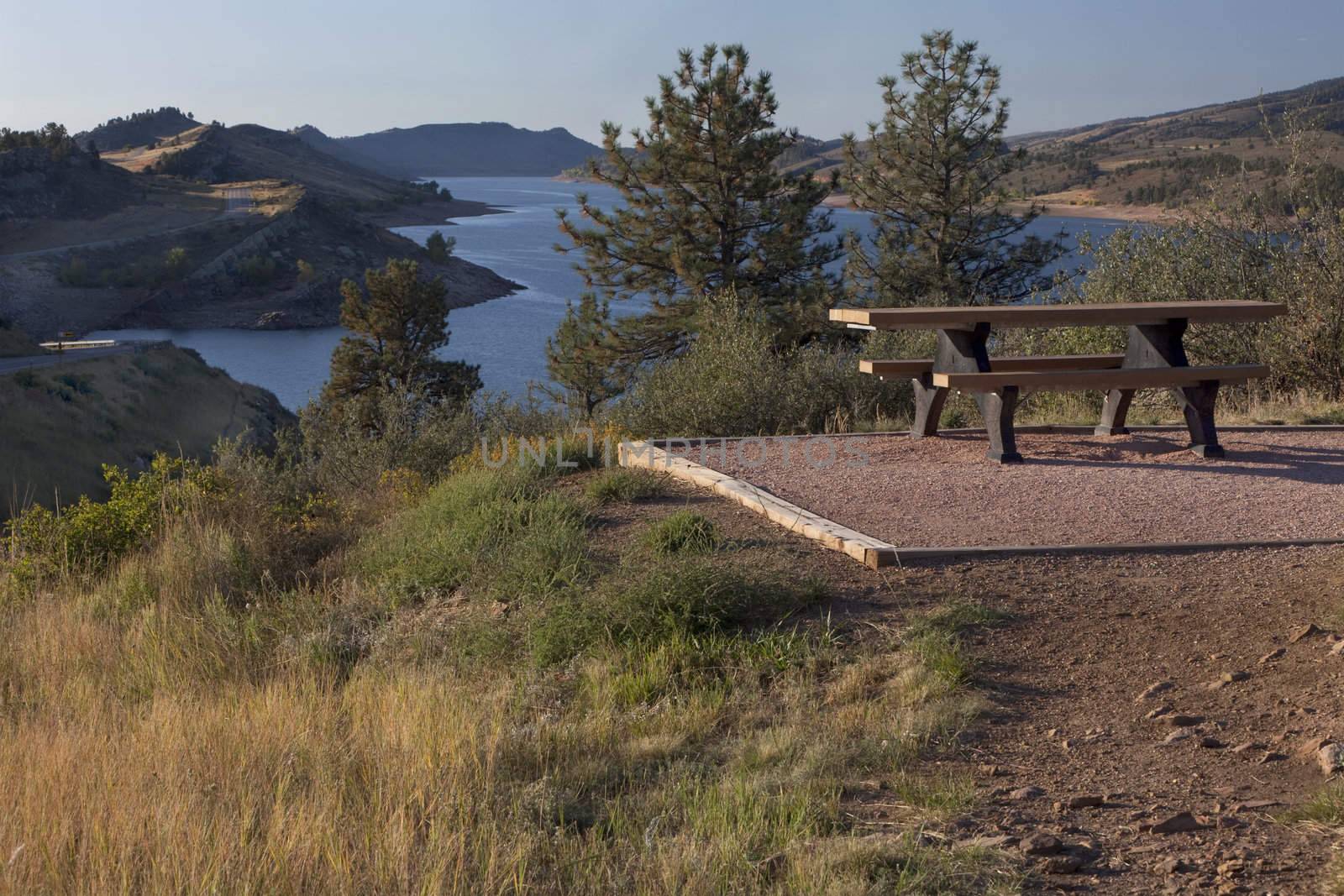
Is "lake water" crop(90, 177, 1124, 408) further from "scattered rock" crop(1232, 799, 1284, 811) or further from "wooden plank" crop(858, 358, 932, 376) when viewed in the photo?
"scattered rock" crop(1232, 799, 1284, 811)

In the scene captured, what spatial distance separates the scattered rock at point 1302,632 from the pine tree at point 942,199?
19810mm

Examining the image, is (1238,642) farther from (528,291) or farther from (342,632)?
(528,291)

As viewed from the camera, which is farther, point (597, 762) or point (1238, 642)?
point (1238, 642)

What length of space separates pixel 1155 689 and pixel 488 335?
53.8m

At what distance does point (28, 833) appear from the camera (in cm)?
244

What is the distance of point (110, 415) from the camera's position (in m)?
40.7

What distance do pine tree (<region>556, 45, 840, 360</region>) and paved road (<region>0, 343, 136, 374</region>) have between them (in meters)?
29.5

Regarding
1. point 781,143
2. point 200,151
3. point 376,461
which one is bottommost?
point 376,461

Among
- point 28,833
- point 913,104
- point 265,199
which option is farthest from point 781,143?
point 265,199

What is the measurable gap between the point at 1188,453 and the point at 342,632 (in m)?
4.74

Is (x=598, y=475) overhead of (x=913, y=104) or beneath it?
beneath

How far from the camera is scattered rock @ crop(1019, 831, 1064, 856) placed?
247cm

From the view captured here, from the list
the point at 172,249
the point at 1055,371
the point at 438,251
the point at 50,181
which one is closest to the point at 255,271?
the point at 172,249

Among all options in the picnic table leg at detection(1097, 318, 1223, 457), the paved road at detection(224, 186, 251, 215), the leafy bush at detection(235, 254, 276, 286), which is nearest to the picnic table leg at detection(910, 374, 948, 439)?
the picnic table leg at detection(1097, 318, 1223, 457)
